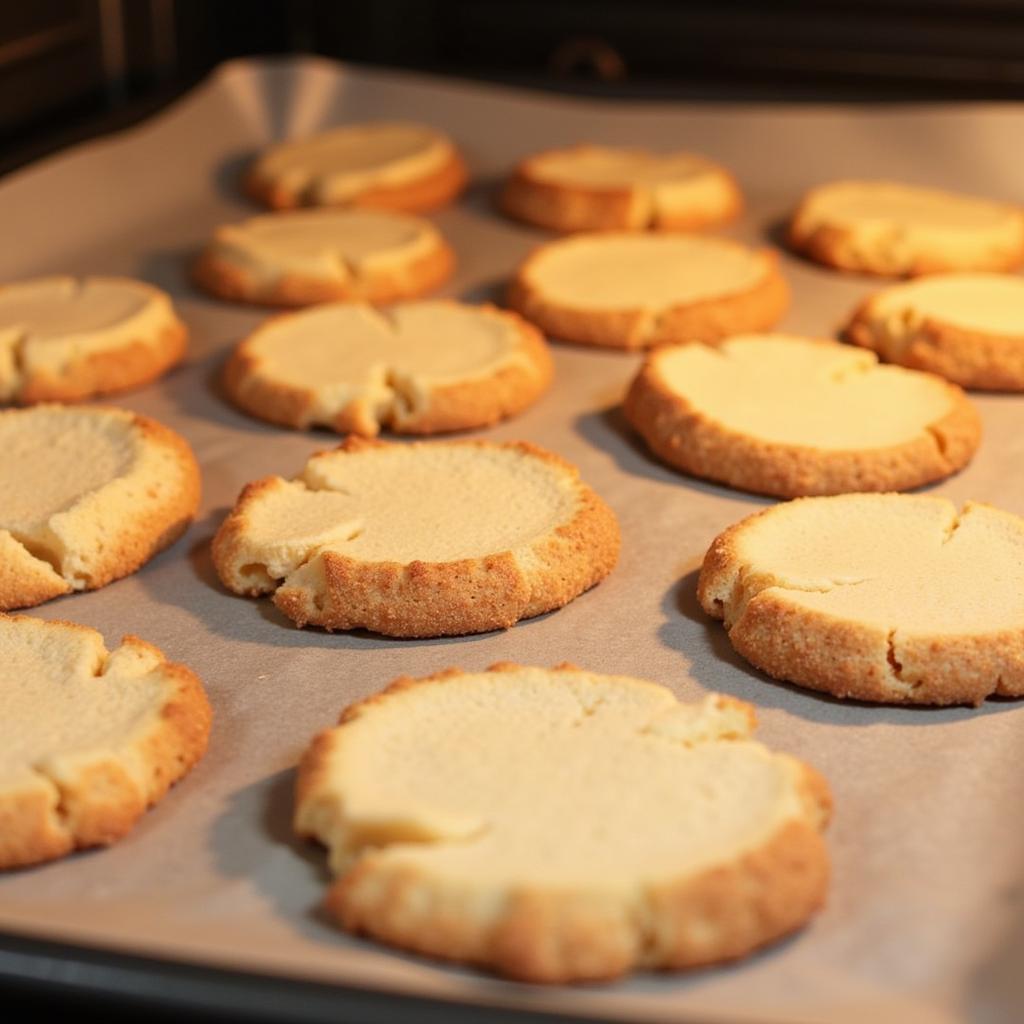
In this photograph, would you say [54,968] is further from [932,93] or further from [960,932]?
[932,93]

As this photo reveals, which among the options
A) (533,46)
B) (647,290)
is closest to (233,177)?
(533,46)

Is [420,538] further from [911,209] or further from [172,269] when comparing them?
[911,209]

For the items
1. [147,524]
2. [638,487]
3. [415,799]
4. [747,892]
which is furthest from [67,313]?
[747,892]

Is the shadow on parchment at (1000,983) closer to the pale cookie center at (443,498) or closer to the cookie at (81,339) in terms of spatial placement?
the pale cookie center at (443,498)

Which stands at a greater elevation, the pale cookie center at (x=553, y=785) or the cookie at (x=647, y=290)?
the cookie at (x=647, y=290)

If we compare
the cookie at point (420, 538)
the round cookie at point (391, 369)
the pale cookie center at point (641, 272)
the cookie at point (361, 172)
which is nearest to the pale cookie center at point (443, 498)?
the cookie at point (420, 538)

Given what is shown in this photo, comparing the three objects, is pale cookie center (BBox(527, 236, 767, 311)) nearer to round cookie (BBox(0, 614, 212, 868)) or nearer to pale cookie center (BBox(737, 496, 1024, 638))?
pale cookie center (BBox(737, 496, 1024, 638))
